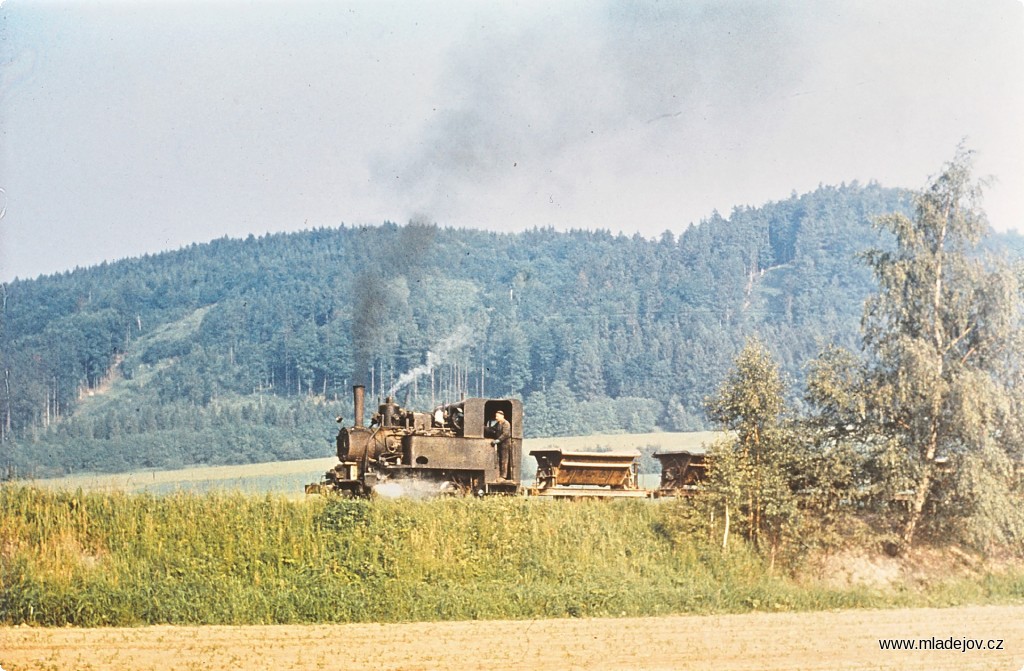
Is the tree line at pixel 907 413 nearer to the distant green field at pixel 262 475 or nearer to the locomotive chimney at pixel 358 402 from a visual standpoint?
the distant green field at pixel 262 475

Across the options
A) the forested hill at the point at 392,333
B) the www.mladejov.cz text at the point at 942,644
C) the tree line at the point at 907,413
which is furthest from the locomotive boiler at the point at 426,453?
the forested hill at the point at 392,333

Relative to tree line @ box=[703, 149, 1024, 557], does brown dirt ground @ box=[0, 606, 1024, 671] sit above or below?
below

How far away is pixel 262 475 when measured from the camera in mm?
54188

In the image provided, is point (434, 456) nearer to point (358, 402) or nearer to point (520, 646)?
point (358, 402)

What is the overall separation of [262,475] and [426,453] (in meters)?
27.9

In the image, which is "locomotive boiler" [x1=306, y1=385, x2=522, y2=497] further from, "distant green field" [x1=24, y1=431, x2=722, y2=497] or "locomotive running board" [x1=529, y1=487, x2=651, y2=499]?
"distant green field" [x1=24, y1=431, x2=722, y2=497]

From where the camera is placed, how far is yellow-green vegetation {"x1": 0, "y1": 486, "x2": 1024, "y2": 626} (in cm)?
1992

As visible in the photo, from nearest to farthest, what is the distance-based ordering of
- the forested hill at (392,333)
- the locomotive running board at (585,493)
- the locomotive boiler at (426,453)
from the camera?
the locomotive boiler at (426,453), the locomotive running board at (585,493), the forested hill at (392,333)

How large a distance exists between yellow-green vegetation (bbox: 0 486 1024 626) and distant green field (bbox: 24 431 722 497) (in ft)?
5.32

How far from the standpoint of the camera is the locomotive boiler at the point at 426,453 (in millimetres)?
28281

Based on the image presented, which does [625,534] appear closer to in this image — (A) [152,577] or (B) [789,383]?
(B) [789,383]

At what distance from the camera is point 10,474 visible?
2402 centimetres

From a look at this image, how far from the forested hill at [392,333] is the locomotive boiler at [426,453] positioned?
2141 cm

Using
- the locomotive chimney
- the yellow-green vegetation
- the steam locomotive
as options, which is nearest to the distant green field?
the yellow-green vegetation
